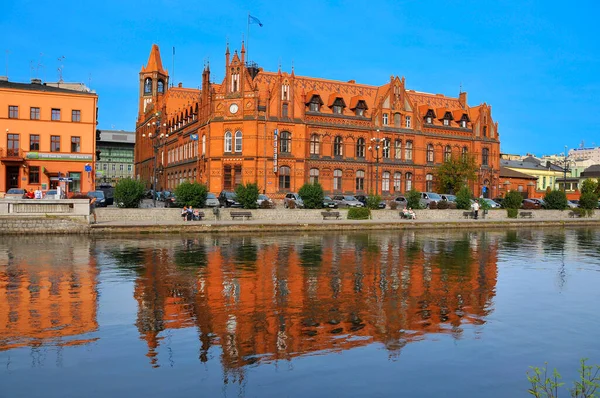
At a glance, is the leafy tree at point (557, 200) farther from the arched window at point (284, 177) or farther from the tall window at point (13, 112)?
the tall window at point (13, 112)

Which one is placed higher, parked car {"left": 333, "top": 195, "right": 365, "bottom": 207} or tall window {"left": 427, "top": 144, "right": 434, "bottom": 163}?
tall window {"left": 427, "top": 144, "right": 434, "bottom": 163}

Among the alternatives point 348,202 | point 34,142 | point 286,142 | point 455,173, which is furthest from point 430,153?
point 34,142

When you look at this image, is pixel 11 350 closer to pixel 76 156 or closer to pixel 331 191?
pixel 76 156

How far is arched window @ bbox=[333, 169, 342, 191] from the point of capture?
222 ft

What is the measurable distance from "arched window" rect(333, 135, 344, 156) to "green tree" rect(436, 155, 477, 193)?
46.9ft

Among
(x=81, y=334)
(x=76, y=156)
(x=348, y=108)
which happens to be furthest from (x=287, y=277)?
(x=348, y=108)

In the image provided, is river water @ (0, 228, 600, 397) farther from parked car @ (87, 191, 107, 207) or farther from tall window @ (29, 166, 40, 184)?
tall window @ (29, 166, 40, 184)

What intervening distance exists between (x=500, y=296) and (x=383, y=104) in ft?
187

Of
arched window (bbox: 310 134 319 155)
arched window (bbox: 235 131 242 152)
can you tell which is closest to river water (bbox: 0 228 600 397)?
arched window (bbox: 235 131 242 152)

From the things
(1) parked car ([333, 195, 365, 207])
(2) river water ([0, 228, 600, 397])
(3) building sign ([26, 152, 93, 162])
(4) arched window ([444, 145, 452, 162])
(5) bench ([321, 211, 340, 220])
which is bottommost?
(2) river water ([0, 228, 600, 397])

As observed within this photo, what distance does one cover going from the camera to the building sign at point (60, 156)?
189 ft

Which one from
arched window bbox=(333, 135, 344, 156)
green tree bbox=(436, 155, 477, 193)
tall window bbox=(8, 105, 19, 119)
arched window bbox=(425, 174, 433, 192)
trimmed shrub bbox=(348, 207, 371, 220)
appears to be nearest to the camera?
trimmed shrub bbox=(348, 207, 371, 220)

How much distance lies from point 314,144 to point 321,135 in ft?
4.74

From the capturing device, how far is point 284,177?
64250mm
